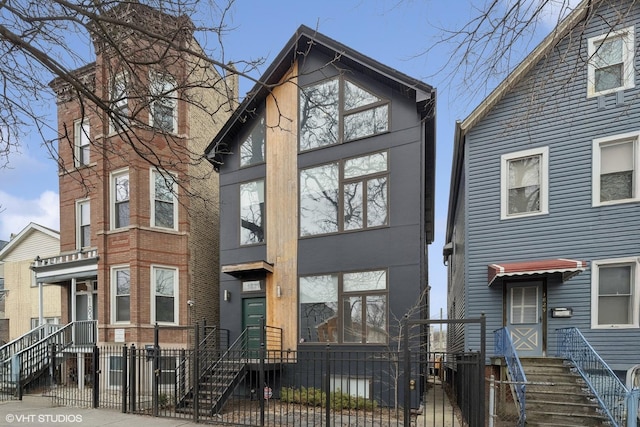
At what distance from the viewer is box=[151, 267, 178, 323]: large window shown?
43.4ft

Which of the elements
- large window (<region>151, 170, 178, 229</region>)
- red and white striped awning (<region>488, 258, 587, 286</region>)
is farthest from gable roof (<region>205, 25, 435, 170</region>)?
red and white striped awning (<region>488, 258, 587, 286</region>)

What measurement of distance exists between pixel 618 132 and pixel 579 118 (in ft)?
2.70

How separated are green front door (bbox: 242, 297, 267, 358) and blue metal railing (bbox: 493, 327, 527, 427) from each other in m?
6.22

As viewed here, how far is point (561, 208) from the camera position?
9703 millimetres

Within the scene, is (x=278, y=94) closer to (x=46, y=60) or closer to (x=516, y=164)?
(x=516, y=164)

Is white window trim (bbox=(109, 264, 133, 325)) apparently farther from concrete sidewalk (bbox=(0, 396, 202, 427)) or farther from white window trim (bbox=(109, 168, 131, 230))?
concrete sidewalk (bbox=(0, 396, 202, 427))

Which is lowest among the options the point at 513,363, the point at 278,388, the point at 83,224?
the point at 278,388

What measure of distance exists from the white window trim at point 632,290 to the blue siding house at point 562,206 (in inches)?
0.8

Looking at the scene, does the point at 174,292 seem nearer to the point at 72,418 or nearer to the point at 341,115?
the point at 72,418

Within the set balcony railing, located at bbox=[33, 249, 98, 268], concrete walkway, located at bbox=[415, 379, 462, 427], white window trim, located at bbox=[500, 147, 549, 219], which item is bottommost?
concrete walkway, located at bbox=[415, 379, 462, 427]

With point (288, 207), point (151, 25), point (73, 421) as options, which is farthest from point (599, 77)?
point (73, 421)

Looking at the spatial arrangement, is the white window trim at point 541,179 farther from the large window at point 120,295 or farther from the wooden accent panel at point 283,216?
the large window at point 120,295
